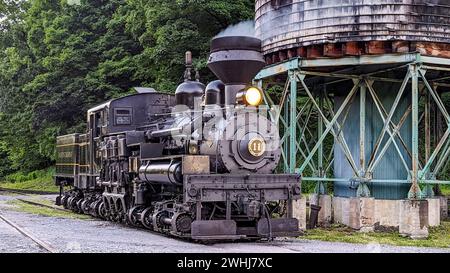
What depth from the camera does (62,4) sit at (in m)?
38.2

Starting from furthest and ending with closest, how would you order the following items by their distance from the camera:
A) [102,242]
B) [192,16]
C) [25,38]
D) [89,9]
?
[25,38]
[89,9]
[192,16]
[102,242]

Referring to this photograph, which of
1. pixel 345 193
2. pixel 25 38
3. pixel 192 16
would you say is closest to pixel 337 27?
pixel 345 193

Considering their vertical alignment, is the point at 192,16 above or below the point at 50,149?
above

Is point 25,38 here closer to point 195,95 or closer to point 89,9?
point 89,9

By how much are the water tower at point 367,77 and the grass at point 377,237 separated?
16.9 inches

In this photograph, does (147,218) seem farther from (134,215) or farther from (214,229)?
(214,229)

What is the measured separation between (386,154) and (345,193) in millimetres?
1508

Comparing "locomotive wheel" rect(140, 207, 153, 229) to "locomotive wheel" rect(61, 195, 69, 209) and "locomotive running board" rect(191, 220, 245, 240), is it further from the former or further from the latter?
"locomotive wheel" rect(61, 195, 69, 209)

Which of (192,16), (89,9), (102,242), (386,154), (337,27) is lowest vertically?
(102,242)

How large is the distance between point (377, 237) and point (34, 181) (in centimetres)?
3026

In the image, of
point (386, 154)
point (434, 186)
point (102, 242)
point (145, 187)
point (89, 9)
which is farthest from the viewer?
point (89, 9)

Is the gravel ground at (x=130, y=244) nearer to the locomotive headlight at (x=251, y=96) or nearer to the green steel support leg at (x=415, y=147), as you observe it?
the green steel support leg at (x=415, y=147)

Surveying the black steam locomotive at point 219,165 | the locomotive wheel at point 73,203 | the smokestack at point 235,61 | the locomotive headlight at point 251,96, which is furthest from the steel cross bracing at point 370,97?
the locomotive wheel at point 73,203

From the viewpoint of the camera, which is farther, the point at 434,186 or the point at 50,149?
the point at 50,149
